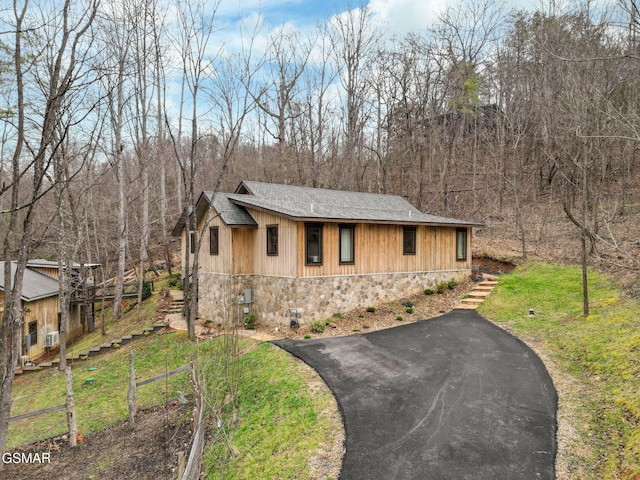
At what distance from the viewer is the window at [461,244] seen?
57.9 ft

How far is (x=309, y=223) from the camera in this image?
42.5 ft

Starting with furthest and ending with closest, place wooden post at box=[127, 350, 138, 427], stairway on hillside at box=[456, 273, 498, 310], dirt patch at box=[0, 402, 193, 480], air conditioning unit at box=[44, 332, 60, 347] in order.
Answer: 1. air conditioning unit at box=[44, 332, 60, 347]
2. stairway on hillside at box=[456, 273, 498, 310]
3. wooden post at box=[127, 350, 138, 427]
4. dirt patch at box=[0, 402, 193, 480]

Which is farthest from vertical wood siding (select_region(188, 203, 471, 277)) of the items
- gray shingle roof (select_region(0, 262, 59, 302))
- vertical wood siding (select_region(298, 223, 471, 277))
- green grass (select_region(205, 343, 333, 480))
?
gray shingle roof (select_region(0, 262, 59, 302))

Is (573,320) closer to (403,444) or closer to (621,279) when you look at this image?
(621,279)

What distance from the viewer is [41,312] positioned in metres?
17.6

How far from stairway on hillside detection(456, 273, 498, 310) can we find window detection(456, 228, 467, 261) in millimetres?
1439

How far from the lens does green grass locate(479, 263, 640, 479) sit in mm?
5676

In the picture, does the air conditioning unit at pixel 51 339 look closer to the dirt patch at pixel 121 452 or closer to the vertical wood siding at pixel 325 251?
the vertical wood siding at pixel 325 251

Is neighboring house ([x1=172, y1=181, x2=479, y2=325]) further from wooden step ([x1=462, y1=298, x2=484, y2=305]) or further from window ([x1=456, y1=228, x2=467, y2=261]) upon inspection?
wooden step ([x1=462, y1=298, x2=484, y2=305])

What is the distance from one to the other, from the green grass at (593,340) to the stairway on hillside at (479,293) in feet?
1.07

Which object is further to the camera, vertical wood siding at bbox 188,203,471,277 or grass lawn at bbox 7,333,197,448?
vertical wood siding at bbox 188,203,471,277

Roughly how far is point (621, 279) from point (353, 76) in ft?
65.8

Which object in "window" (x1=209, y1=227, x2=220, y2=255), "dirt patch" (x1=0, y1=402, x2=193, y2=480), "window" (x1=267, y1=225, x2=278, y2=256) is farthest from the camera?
"window" (x1=209, y1=227, x2=220, y2=255)

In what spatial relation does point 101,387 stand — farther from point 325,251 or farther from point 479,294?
point 479,294
